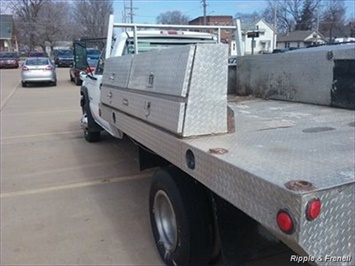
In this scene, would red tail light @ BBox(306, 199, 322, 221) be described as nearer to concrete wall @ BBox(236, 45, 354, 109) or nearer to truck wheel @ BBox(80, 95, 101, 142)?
concrete wall @ BBox(236, 45, 354, 109)

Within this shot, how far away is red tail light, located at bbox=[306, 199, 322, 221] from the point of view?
1.66 metres

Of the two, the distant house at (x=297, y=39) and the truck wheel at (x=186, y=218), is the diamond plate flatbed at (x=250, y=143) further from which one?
the distant house at (x=297, y=39)

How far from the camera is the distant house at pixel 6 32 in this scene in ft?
280

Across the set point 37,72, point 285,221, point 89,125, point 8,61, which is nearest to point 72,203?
point 89,125

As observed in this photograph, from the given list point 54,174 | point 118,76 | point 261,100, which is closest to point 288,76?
point 261,100

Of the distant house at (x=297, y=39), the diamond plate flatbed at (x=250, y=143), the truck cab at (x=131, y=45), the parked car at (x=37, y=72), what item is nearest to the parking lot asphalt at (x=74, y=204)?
the truck cab at (x=131, y=45)

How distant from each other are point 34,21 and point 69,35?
7.54 metres

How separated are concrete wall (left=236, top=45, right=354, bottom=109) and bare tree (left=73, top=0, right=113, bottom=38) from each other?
8461 centimetres

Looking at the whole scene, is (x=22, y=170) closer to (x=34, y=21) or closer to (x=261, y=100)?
(x=261, y=100)

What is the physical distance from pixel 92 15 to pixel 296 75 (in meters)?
88.3

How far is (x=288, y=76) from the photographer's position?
4.59m

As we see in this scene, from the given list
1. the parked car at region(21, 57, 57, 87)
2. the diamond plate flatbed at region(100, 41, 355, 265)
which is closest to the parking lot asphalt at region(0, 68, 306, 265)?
the diamond plate flatbed at region(100, 41, 355, 265)

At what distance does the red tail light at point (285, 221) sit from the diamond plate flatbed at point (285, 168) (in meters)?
0.02

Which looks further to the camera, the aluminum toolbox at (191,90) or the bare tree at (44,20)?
the bare tree at (44,20)
